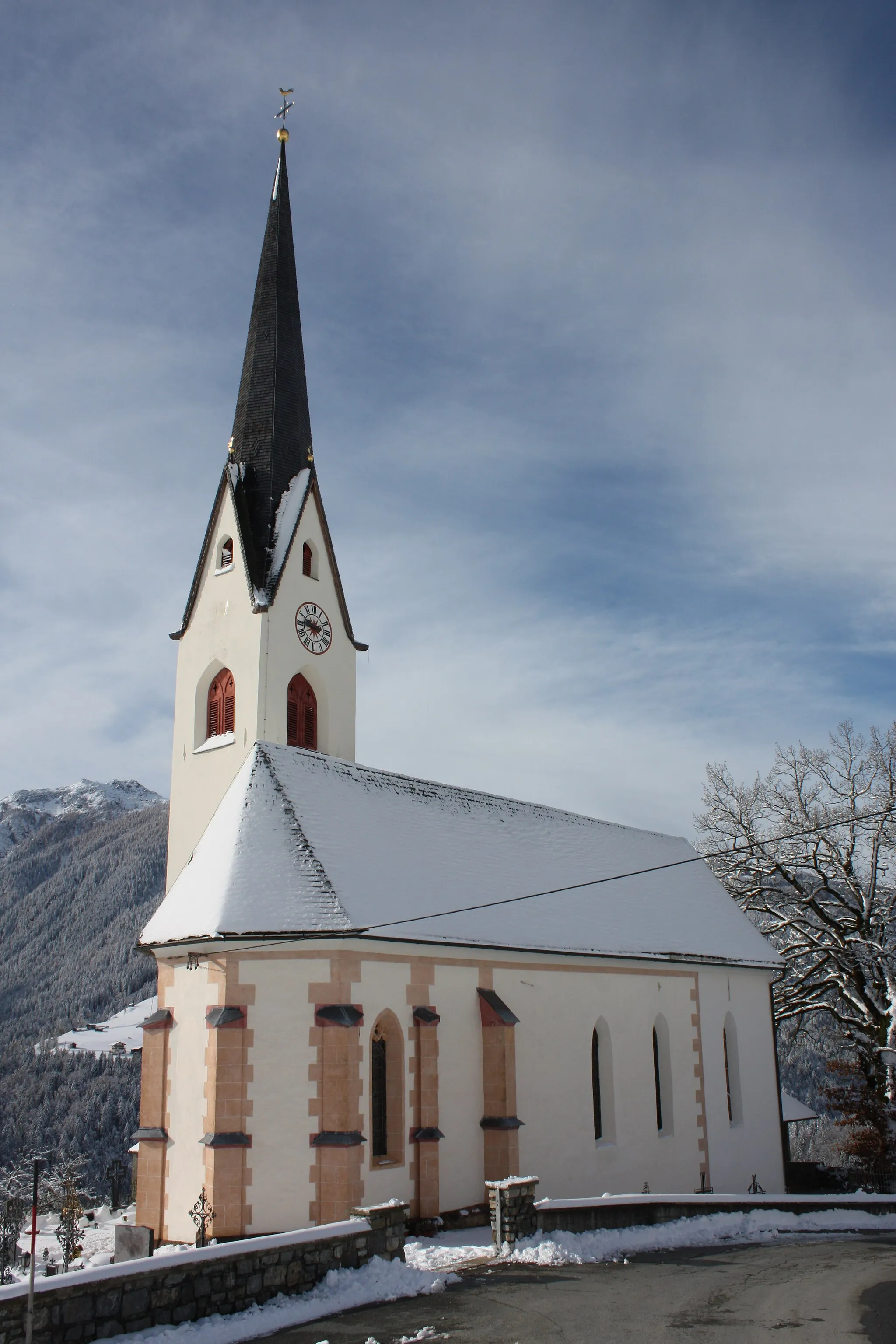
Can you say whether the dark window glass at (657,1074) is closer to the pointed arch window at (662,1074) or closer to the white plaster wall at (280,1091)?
the pointed arch window at (662,1074)

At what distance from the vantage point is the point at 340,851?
20.7 meters

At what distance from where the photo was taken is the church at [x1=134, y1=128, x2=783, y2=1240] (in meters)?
17.9

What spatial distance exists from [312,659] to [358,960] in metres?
13.0

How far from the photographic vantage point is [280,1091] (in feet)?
58.1

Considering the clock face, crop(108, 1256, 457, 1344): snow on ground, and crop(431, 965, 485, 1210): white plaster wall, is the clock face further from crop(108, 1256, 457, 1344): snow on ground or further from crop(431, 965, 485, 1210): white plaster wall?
crop(108, 1256, 457, 1344): snow on ground

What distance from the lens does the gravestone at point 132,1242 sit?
597 inches

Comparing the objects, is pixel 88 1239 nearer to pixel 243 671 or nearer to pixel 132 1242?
pixel 243 671

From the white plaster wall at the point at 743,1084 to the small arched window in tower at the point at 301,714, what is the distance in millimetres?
12078

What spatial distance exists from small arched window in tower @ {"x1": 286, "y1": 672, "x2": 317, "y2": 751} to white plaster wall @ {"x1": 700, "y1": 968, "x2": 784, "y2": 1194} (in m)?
12.1

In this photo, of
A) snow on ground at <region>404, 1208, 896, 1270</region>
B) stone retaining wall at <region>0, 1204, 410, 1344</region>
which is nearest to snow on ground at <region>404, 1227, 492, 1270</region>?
snow on ground at <region>404, 1208, 896, 1270</region>

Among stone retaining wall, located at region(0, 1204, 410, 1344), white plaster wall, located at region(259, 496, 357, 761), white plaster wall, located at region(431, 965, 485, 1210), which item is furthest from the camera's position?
white plaster wall, located at region(259, 496, 357, 761)

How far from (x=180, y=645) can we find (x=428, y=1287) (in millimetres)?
20919

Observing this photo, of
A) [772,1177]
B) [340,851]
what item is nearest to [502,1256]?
[340,851]

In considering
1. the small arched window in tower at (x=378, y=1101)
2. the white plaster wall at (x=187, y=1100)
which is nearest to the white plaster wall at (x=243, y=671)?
the white plaster wall at (x=187, y=1100)
